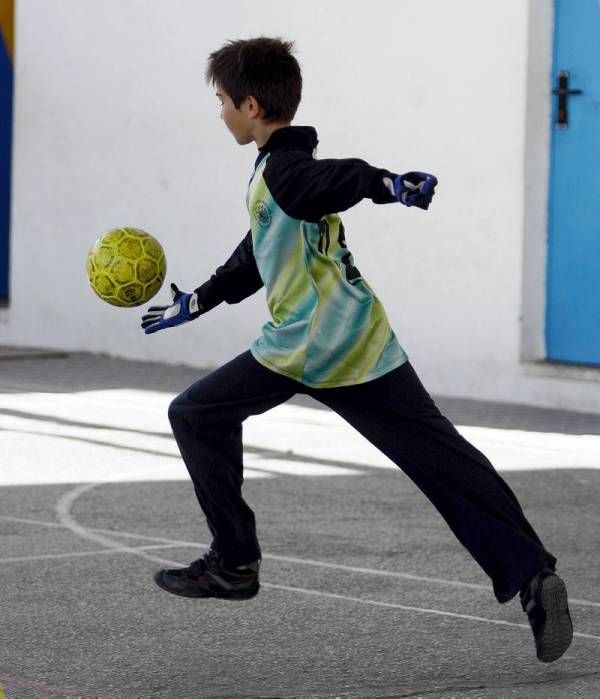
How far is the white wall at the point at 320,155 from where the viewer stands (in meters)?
11.8

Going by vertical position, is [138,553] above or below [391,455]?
below

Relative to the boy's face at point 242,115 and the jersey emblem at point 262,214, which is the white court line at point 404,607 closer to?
the jersey emblem at point 262,214

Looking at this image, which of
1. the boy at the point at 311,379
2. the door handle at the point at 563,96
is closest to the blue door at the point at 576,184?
the door handle at the point at 563,96

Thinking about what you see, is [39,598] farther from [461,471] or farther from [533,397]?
[533,397]

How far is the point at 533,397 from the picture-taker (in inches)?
458

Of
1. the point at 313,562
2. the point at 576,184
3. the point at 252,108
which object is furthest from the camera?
the point at 576,184

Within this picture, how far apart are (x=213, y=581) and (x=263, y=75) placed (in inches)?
63.8

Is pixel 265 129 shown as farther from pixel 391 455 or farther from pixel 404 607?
pixel 404 607

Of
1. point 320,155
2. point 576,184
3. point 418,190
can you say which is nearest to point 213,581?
point 418,190

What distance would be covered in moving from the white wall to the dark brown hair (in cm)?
616

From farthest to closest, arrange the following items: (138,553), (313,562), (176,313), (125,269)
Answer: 1. (138,553)
2. (313,562)
3. (125,269)
4. (176,313)

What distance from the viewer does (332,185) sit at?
504cm

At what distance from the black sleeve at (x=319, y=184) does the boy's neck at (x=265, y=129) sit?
0.17 meters

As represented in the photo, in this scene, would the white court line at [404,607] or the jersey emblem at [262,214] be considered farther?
the white court line at [404,607]
